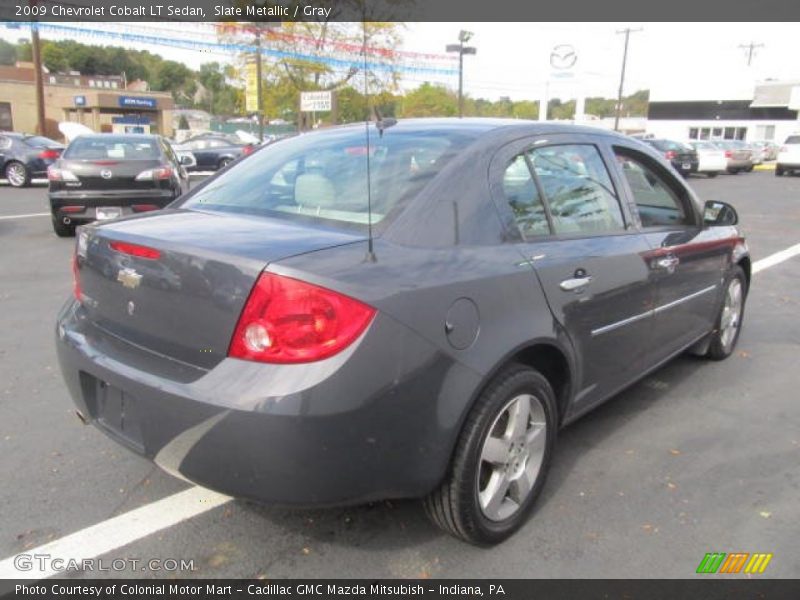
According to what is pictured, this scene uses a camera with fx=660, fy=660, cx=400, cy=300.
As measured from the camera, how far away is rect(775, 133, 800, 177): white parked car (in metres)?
27.8

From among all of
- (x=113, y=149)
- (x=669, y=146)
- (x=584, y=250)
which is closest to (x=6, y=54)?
(x=669, y=146)

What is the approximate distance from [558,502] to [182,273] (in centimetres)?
188

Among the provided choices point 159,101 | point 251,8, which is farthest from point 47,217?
point 159,101

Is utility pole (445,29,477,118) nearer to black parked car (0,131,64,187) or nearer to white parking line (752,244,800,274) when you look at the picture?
black parked car (0,131,64,187)

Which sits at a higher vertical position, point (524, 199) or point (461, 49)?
point (461, 49)

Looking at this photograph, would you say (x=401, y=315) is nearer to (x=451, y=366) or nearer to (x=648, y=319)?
(x=451, y=366)

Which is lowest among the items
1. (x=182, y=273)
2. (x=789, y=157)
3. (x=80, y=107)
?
(x=182, y=273)

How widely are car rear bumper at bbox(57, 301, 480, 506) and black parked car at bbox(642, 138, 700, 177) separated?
25750 millimetres

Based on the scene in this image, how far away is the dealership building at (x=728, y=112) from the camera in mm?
53969

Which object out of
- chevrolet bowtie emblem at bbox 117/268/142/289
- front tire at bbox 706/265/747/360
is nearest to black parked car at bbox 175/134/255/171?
front tire at bbox 706/265/747/360

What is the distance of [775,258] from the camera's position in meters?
8.91

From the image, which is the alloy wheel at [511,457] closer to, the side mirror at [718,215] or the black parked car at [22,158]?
the side mirror at [718,215]

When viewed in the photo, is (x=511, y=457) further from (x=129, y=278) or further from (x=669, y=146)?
(x=669, y=146)

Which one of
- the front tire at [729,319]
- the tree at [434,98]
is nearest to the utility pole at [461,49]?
the tree at [434,98]
